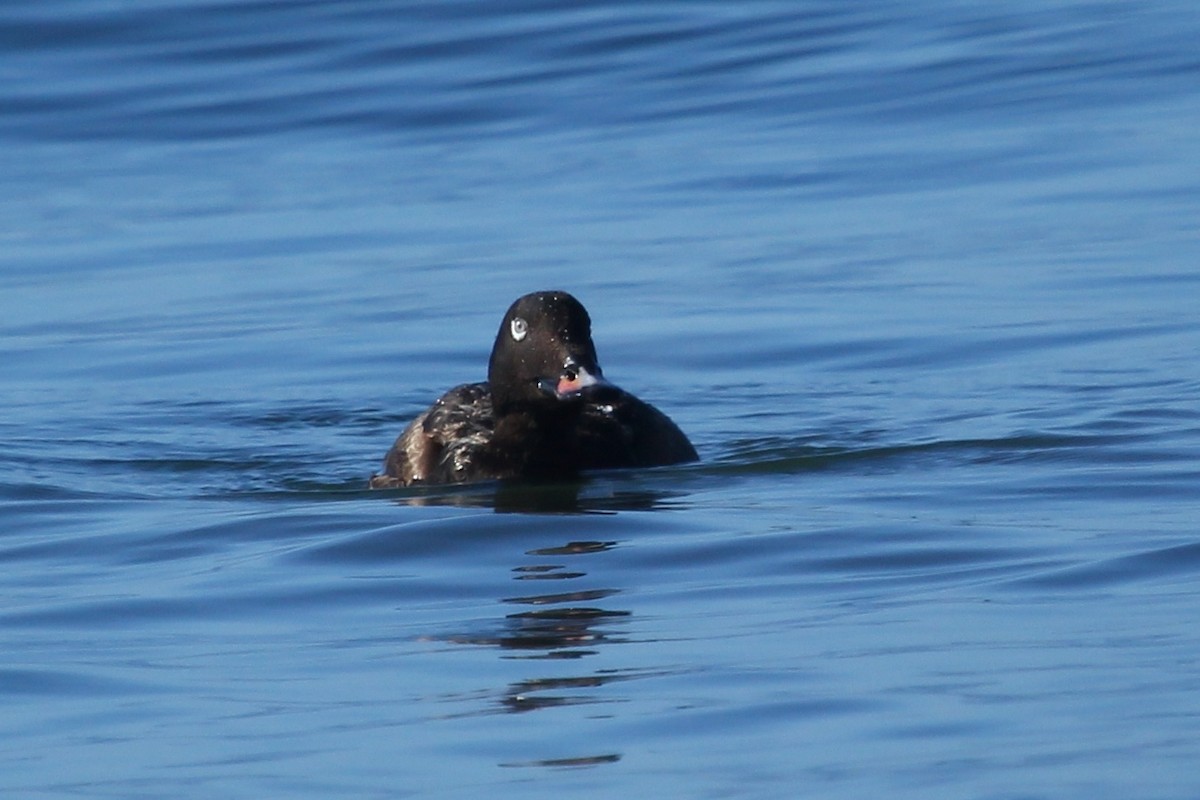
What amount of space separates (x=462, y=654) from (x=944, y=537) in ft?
7.27

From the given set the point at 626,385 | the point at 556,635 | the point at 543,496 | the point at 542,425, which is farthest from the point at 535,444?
the point at 556,635

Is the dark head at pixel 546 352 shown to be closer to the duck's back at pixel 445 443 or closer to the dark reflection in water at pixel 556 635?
the duck's back at pixel 445 443

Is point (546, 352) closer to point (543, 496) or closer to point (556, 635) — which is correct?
point (543, 496)

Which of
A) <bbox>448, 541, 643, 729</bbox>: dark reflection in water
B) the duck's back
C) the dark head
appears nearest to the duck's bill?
the dark head

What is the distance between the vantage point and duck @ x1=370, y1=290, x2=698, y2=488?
10.4 m

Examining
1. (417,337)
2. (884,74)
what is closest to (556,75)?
(884,74)

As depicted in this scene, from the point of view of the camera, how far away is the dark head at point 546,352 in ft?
34.0

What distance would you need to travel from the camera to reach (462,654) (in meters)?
7.01

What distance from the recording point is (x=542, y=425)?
35.4 feet

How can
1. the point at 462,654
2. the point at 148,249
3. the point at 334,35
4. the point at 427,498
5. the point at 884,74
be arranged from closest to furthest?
1. the point at 462,654
2. the point at 427,498
3. the point at 148,249
4. the point at 884,74
5. the point at 334,35

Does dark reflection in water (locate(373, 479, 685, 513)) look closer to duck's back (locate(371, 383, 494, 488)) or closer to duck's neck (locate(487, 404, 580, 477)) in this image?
duck's neck (locate(487, 404, 580, 477))

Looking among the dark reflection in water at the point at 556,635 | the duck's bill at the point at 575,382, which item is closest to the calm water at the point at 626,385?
the dark reflection in water at the point at 556,635

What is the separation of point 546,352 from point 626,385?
11.0 ft

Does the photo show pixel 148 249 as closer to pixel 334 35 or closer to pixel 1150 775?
pixel 334 35
